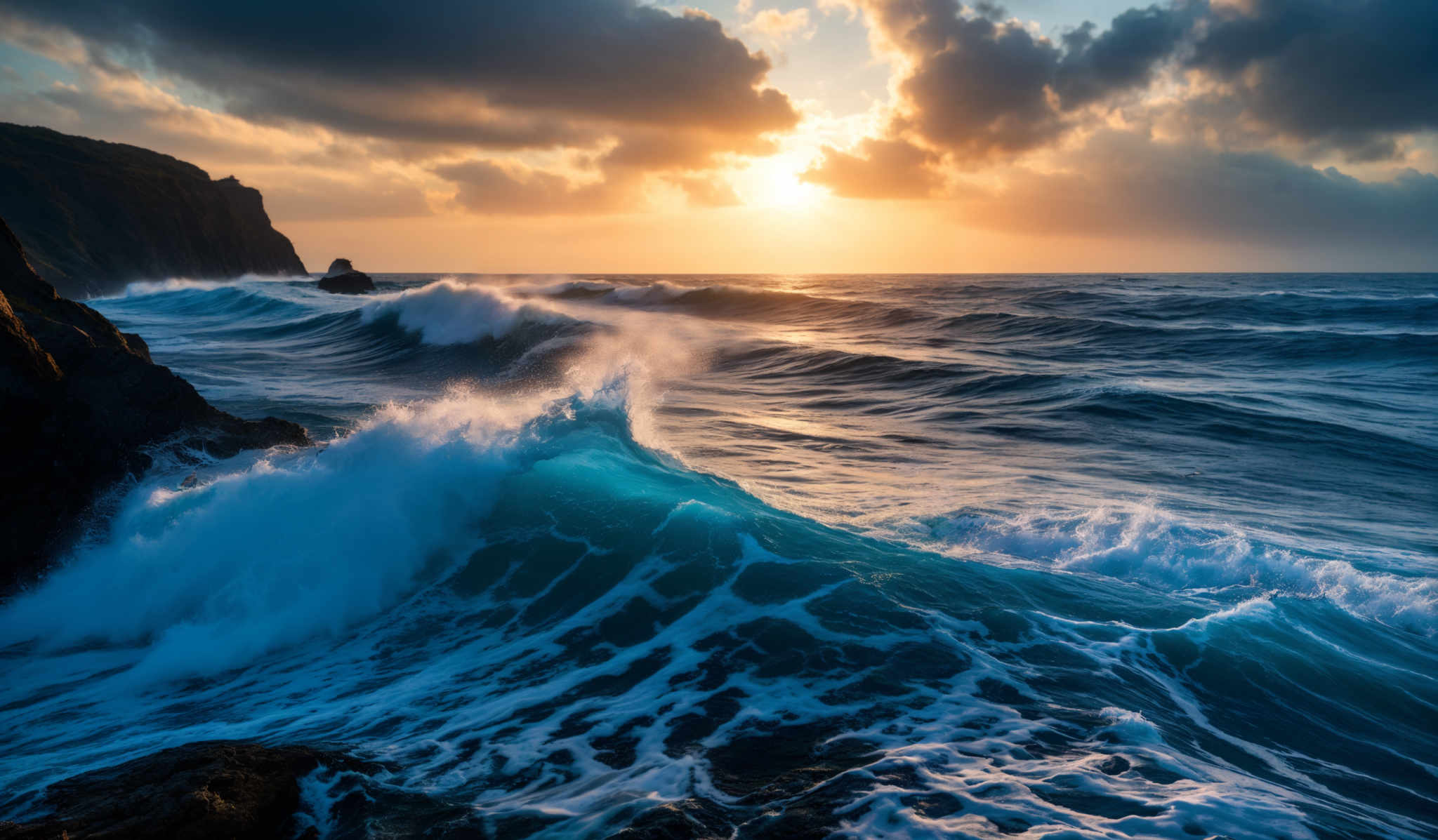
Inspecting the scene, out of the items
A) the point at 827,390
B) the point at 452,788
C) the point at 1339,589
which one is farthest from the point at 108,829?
the point at 827,390

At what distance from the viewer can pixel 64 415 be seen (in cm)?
611

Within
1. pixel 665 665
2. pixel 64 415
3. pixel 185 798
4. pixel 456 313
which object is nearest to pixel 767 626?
pixel 665 665

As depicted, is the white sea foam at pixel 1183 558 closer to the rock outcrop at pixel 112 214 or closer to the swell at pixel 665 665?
the swell at pixel 665 665

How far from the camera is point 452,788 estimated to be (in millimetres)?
3262

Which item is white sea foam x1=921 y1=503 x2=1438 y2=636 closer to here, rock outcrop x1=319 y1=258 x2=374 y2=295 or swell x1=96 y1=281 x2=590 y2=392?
swell x1=96 y1=281 x2=590 y2=392

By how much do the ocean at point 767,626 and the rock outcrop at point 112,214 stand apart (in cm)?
4520

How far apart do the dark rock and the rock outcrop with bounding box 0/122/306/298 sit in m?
48.7

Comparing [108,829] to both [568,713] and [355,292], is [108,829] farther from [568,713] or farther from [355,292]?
[355,292]

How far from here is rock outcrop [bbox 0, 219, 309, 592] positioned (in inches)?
222

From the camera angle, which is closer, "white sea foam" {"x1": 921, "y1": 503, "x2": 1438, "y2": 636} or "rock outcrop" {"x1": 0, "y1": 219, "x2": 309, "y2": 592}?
"rock outcrop" {"x1": 0, "y1": 219, "x2": 309, "y2": 592}

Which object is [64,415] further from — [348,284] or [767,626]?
[348,284]

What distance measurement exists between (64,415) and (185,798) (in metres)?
5.40

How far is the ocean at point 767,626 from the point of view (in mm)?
3299

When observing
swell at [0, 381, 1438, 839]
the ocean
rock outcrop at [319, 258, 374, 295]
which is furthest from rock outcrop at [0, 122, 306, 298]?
swell at [0, 381, 1438, 839]
